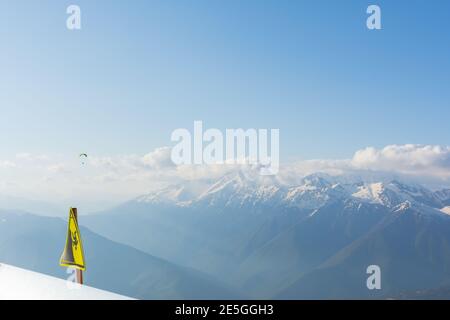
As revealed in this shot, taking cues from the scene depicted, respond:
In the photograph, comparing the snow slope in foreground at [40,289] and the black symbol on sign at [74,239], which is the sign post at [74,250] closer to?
the black symbol on sign at [74,239]

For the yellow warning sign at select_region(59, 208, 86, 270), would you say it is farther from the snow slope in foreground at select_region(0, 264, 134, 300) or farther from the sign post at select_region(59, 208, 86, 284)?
the snow slope in foreground at select_region(0, 264, 134, 300)

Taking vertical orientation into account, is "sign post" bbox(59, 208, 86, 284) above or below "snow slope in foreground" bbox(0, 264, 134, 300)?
above

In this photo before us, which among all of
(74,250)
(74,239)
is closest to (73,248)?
(74,250)

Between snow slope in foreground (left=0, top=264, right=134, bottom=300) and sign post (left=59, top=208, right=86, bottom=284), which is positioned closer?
snow slope in foreground (left=0, top=264, right=134, bottom=300)

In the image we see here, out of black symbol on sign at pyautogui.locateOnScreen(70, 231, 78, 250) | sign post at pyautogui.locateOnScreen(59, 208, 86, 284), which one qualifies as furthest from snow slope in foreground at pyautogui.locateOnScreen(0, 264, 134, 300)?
black symbol on sign at pyautogui.locateOnScreen(70, 231, 78, 250)
